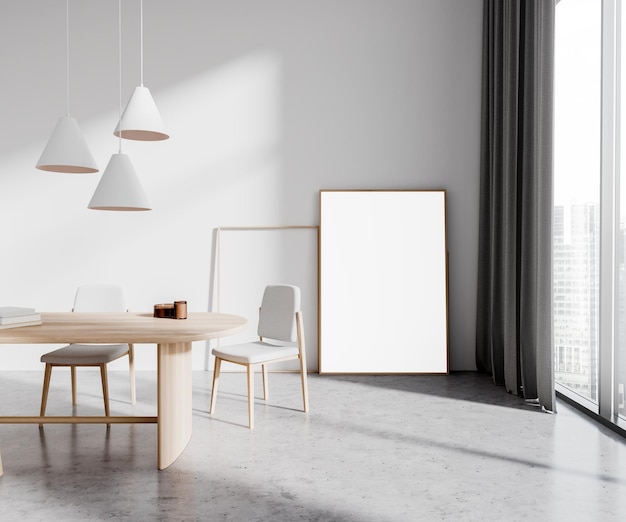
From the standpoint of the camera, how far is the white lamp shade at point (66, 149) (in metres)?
2.71

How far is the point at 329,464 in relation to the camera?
259cm

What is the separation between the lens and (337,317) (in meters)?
4.58

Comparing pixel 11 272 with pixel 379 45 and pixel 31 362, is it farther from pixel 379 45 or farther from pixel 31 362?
pixel 379 45

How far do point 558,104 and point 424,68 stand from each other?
1.22 metres

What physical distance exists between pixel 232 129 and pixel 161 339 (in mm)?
2785

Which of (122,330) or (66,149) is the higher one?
(66,149)

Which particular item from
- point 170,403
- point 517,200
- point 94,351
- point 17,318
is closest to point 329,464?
point 170,403

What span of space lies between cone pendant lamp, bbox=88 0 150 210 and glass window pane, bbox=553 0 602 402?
8.77ft

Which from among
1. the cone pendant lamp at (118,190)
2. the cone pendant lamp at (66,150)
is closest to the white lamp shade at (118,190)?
the cone pendant lamp at (118,190)

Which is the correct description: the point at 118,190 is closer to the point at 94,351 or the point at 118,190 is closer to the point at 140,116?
the point at 140,116

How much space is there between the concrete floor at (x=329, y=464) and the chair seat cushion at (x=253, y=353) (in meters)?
0.39

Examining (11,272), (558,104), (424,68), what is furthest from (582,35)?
(11,272)

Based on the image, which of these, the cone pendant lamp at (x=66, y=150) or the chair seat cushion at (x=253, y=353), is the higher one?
the cone pendant lamp at (x=66, y=150)

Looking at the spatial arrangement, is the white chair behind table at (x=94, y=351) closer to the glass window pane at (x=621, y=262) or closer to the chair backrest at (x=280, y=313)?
the chair backrest at (x=280, y=313)
